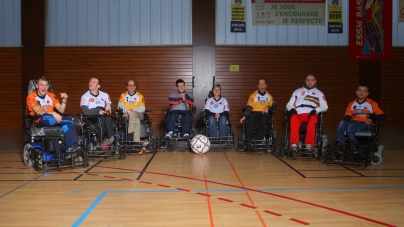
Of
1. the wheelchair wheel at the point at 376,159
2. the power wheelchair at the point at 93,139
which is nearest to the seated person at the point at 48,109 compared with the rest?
the power wheelchair at the point at 93,139

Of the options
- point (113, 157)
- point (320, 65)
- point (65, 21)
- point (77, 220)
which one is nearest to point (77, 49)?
point (65, 21)

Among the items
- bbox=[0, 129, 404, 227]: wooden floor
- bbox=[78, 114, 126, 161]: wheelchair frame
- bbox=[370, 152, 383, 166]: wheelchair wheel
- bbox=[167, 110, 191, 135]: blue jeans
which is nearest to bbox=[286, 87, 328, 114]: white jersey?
bbox=[0, 129, 404, 227]: wooden floor

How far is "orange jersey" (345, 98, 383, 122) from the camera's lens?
6.96 metres

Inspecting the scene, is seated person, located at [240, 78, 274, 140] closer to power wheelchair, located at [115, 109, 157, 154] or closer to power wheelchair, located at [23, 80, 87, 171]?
power wheelchair, located at [115, 109, 157, 154]

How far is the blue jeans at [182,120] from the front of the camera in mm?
8203

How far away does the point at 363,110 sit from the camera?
7.06 metres

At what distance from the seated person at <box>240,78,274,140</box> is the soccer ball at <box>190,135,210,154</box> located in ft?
2.50

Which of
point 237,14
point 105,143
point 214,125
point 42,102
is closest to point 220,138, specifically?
point 214,125

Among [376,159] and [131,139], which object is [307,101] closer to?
[376,159]

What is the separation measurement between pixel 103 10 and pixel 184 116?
5864 mm

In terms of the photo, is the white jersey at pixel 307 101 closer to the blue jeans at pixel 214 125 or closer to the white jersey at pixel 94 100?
the blue jeans at pixel 214 125

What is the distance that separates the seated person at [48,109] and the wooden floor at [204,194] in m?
0.49

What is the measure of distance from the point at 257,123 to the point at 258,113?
0.61 ft

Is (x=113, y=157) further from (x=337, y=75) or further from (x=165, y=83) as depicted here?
(x=337, y=75)
